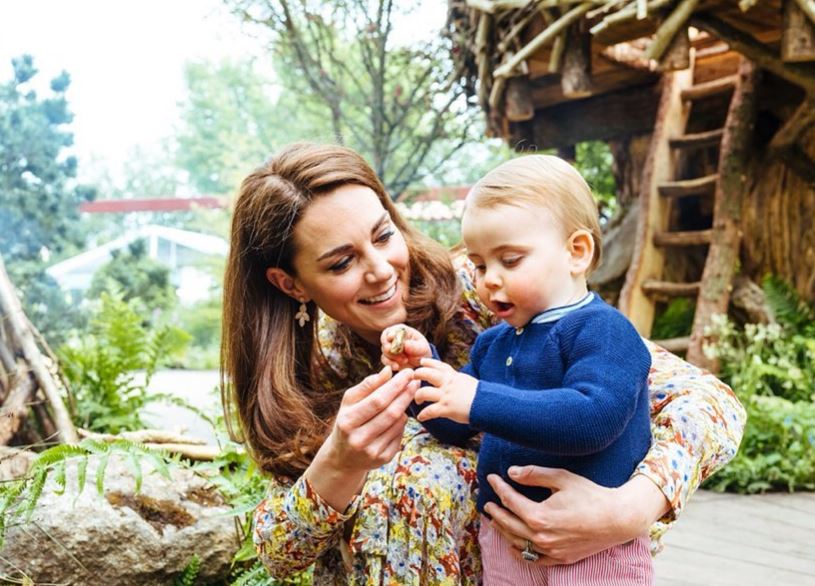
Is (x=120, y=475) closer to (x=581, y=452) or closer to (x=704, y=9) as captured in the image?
(x=581, y=452)

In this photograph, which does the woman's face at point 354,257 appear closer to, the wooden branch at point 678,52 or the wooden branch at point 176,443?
the wooden branch at point 176,443

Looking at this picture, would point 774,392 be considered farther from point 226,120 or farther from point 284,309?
point 226,120

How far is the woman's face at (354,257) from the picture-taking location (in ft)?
6.15

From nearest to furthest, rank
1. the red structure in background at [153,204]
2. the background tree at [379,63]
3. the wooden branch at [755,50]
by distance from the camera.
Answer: the wooden branch at [755,50] → the background tree at [379,63] → the red structure in background at [153,204]

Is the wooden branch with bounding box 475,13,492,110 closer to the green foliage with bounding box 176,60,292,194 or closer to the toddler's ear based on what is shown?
the toddler's ear

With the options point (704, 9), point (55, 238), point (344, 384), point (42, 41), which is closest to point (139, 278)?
point (55, 238)

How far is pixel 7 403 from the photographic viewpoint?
3459mm

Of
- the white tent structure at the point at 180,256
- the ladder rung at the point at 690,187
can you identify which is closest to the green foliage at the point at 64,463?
the ladder rung at the point at 690,187

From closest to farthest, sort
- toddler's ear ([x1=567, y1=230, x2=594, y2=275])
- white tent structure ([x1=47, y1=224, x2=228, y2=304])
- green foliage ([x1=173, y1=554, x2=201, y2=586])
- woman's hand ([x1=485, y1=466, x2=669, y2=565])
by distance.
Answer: woman's hand ([x1=485, y1=466, x2=669, y2=565]) < toddler's ear ([x1=567, y1=230, x2=594, y2=275]) < green foliage ([x1=173, y1=554, x2=201, y2=586]) < white tent structure ([x1=47, y1=224, x2=228, y2=304])

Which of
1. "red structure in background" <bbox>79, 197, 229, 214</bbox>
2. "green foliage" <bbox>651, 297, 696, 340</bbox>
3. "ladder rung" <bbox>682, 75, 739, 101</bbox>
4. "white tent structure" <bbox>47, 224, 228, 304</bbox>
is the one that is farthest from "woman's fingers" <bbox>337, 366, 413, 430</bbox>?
"red structure in background" <bbox>79, 197, 229, 214</bbox>

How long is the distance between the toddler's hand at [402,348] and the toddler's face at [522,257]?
15 centimetres

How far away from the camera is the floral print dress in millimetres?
1692

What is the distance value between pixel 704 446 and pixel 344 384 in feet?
2.95

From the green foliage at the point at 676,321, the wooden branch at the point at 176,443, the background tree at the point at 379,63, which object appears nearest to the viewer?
the wooden branch at the point at 176,443
